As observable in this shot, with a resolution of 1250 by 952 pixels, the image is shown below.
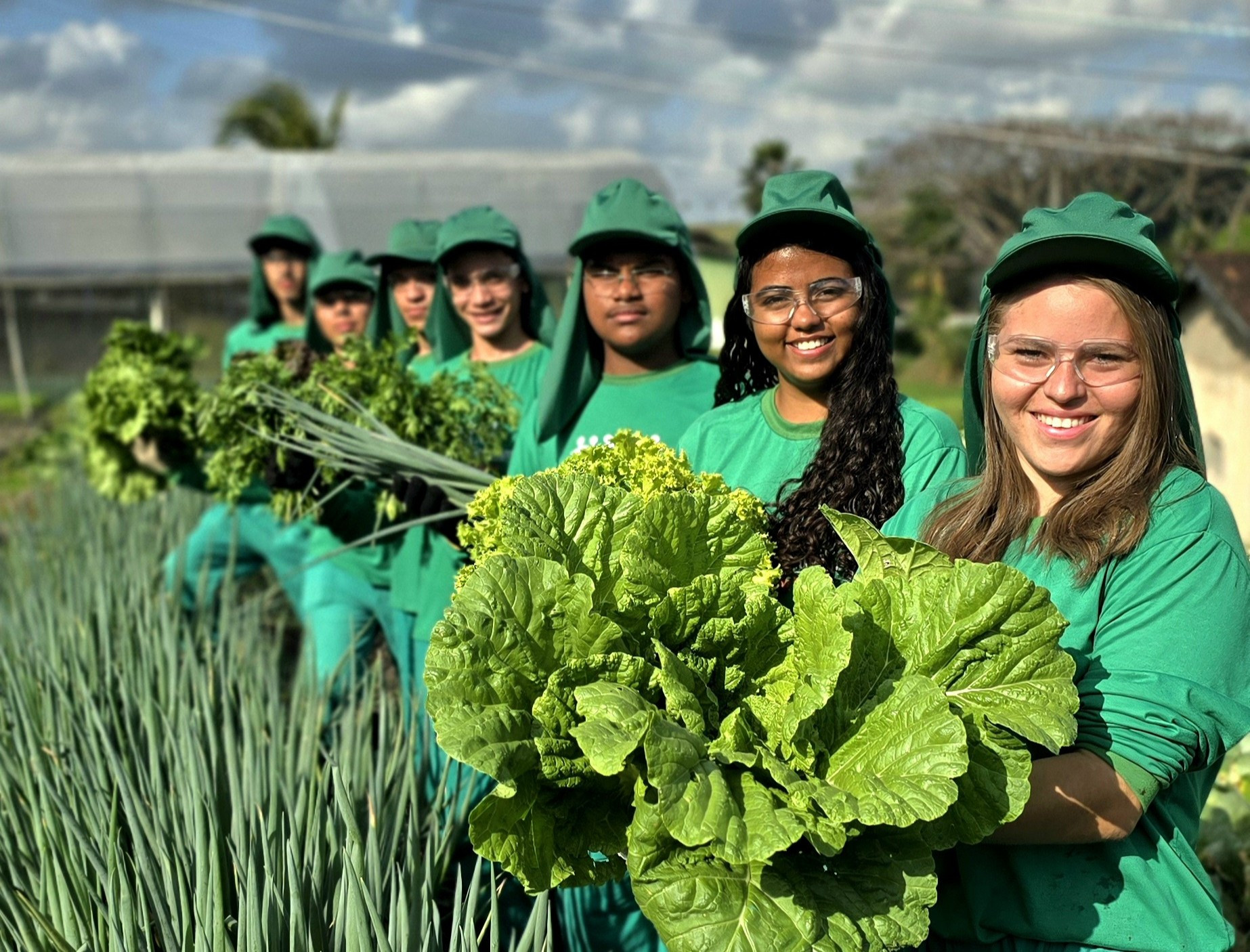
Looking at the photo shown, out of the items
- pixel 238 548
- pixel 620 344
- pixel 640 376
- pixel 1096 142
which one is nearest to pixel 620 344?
pixel 620 344

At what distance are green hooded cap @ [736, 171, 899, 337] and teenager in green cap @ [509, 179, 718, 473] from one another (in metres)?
0.68

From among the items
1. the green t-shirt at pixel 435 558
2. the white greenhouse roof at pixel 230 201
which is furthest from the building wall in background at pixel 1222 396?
the white greenhouse roof at pixel 230 201

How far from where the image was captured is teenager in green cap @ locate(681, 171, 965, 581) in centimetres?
194

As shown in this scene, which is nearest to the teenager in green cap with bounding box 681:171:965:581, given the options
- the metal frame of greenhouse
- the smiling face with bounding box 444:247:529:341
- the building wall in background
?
the smiling face with bounding box 444:247:529:341

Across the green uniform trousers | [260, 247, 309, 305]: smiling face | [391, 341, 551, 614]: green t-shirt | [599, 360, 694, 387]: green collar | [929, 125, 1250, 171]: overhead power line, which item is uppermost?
[929, 125, 1250, 171]: overhead power line

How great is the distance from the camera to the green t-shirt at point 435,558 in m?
3.23

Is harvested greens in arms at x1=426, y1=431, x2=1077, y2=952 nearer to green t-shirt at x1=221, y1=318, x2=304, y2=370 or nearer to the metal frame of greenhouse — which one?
green t-shirt at x1=221, y1=318, x2=304, y2=370

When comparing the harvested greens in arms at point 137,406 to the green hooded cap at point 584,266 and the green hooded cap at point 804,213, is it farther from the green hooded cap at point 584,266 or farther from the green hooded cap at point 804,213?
the green hooded cap at point 804,213

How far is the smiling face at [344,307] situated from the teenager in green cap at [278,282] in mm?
604

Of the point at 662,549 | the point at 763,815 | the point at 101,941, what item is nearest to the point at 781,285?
the point at 662,549

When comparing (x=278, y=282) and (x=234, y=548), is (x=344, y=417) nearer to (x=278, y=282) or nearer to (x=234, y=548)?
(x=234, y=548)

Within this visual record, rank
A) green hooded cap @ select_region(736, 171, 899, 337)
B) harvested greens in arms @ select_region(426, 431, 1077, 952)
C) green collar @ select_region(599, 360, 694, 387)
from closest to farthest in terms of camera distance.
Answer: harvested greens in arms @ select_region(426, 431, 1077, 952) → green hooded cap @ select_region(736, 171, 899, 337) → green collar @ select_region(599, 360, 694, 387)

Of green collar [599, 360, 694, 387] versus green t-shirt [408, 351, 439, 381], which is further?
green t-shirt [408, 351, 439, 381]

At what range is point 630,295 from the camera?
9.14 feet
